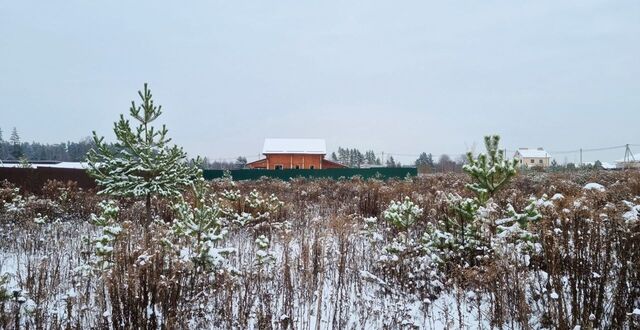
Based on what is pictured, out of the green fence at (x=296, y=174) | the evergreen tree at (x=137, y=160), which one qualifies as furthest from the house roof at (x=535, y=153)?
the evergreen tree at (x=137, y=160)

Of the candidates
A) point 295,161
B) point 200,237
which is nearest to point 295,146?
point 295,161

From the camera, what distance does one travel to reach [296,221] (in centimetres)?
905

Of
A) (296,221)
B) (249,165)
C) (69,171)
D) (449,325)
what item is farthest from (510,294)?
(249,165)

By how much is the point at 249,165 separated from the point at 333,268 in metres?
38.8

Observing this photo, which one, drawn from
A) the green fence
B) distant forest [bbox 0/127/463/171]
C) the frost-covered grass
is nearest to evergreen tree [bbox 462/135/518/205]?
the frost-covered grass

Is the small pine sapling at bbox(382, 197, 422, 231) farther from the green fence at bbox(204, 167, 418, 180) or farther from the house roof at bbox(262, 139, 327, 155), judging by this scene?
the house roof at bbox(262, 139, 327, 155)

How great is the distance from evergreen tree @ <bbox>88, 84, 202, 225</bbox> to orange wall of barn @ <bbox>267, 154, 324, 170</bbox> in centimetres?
3141

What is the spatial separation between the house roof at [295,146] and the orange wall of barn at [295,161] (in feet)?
1.84

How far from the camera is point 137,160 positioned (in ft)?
22.8

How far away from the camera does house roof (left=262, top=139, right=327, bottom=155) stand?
127 ft

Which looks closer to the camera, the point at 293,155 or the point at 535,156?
the point at 293,155

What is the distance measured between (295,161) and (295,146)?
1803 millimetres

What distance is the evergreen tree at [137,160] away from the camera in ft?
22.1

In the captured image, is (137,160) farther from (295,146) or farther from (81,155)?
(81,155)
